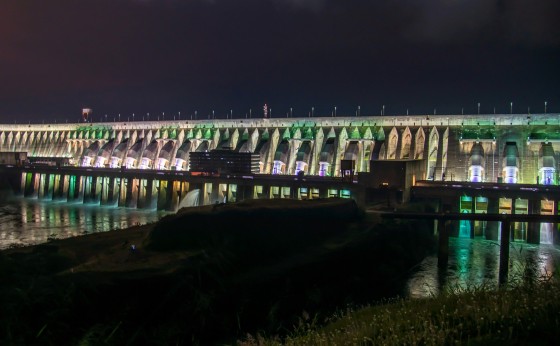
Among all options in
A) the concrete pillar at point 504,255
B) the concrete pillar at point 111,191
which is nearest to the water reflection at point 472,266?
the concrete pillar at point 504,255

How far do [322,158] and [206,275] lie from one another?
55952 millimetres

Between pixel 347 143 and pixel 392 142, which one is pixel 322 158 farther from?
pixel 392 142

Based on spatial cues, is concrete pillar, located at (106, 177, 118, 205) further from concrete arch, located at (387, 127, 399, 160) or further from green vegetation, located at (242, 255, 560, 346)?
green vegetation, located at (242, 255, 560, 346)

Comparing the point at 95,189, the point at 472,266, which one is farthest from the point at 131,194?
the point at 472,266

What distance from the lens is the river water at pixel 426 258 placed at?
30953mm

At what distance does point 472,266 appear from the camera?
35812 millimetres

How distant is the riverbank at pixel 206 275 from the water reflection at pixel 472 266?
1504 mm

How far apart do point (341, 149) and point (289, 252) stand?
50.6 m

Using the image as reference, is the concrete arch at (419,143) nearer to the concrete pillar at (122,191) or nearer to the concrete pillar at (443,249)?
the concrete pillar at (443,249)

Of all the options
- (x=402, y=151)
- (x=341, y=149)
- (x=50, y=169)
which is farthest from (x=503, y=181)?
(x=50, y=169)

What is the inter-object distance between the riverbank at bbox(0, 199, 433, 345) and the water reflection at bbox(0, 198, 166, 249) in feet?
46.5

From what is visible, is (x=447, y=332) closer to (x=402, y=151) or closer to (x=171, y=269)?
(x=171, y=269)

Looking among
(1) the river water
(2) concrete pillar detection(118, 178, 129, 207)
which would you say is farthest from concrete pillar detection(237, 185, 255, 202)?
(2) concrete pillar detection(118, 178, 129, 207)

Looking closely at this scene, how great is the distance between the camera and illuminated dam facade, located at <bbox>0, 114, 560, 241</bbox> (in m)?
59.5
